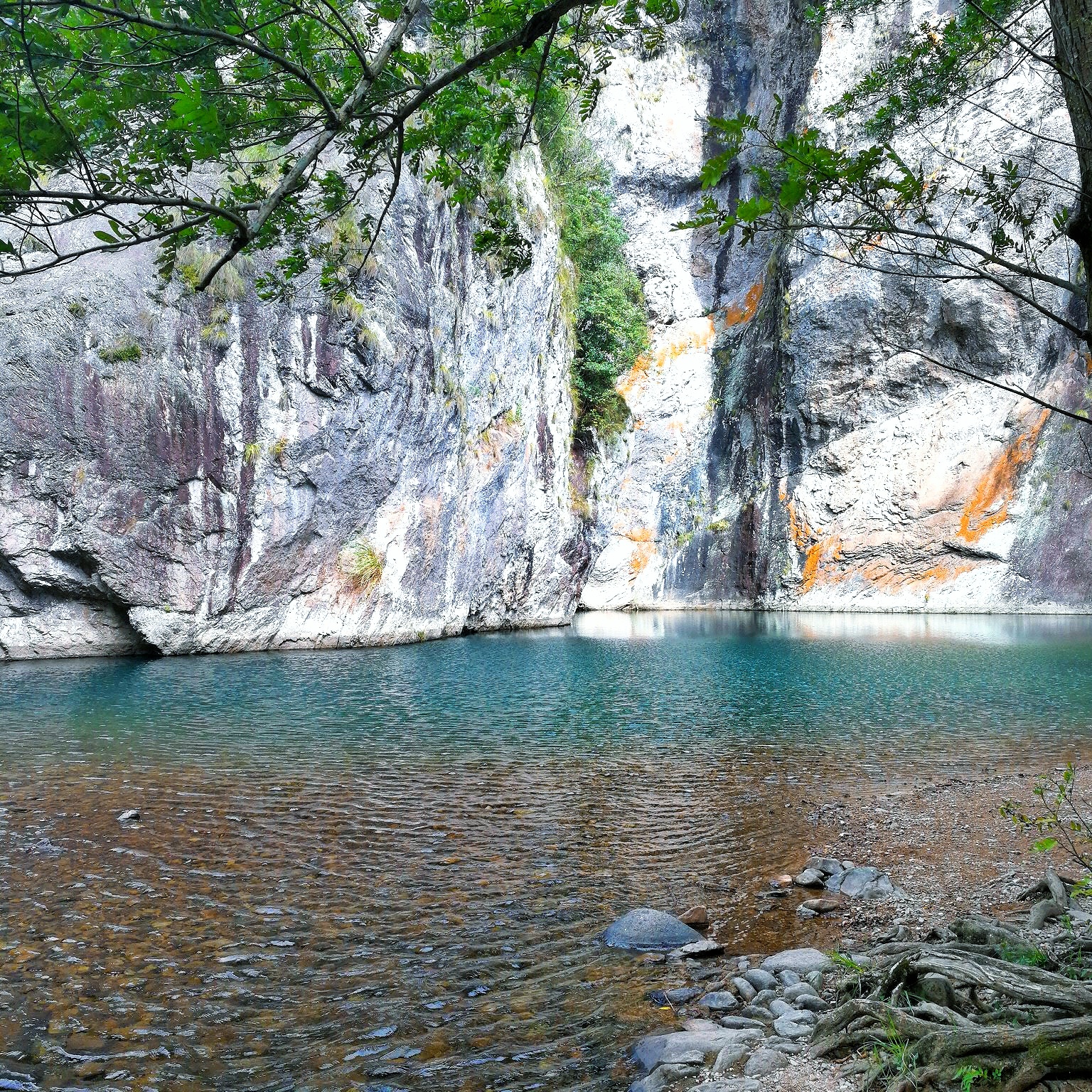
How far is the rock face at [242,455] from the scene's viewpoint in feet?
68.1

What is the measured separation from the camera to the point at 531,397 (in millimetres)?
32875

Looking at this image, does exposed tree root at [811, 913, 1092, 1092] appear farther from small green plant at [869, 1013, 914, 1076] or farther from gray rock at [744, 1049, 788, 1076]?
gray rock at [744, 1049, 788, 1076]

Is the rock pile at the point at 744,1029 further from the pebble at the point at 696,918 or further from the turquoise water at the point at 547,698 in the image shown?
the turquoise water at the point at 547,698

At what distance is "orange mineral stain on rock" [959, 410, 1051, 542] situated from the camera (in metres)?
40.6

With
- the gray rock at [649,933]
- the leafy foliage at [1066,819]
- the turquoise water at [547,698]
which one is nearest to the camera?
the gray rock at [649,933]

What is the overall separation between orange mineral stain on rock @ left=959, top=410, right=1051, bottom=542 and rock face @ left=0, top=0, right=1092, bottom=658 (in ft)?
0.35

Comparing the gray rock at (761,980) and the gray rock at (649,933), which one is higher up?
the gray rock at (761,980)

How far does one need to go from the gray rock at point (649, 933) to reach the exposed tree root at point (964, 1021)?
1.53 metres

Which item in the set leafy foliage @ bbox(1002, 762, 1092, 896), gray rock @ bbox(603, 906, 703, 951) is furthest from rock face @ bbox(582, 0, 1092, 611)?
gray rock @ bbox(603, 906, 703, 951)

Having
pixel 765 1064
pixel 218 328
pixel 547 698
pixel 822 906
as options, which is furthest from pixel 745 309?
pixel 765 1064

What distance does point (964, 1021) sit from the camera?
3178mm

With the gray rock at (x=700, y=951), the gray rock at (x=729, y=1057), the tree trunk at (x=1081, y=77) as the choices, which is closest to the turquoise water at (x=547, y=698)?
the gray rock at (x=700, y=951)

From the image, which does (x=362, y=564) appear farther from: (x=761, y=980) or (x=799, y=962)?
(x=761, y=980)

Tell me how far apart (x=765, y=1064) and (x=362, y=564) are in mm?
22545
